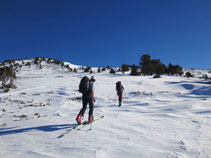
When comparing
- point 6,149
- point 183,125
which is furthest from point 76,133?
point 183,125

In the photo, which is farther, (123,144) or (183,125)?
(183,125)

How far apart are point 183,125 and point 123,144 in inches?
127

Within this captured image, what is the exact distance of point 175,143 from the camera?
386 centimetres

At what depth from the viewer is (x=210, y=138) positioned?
4.11m

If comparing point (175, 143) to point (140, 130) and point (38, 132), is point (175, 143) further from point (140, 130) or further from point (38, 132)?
point (38, 132)

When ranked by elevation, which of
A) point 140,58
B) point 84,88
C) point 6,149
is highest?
point 140,58

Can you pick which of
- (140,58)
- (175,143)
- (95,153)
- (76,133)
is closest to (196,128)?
(175,143)

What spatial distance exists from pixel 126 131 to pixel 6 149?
13.4 feet

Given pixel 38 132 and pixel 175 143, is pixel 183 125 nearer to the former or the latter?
pixel 175 143

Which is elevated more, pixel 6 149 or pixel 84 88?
pixel 84 88

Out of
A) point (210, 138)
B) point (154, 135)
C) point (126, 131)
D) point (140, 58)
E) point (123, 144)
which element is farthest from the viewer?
point (140, 58)

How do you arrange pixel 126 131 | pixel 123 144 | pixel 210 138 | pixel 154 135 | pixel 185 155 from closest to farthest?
pixel 185 155
pixel 123 144
pixel 210 138
pixel 154 135
pixel 126 131

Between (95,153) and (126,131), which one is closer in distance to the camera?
(95,153)

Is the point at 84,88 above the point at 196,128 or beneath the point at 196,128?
above
